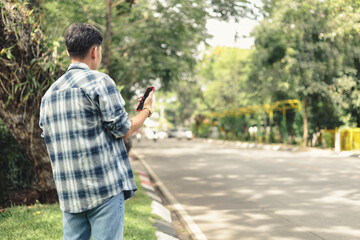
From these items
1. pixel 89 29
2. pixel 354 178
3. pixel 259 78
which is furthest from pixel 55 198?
pixel 259 78

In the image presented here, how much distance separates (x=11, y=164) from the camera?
7668 millimetres

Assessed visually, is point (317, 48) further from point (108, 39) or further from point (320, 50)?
point (108, 39)

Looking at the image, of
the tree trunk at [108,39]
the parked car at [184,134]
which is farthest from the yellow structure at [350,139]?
the parked car at [184,134]

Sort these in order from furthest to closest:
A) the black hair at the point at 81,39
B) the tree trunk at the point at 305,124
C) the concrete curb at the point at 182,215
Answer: the tree trunk at the point at 305,124
the concrete curb at the point at 182,215
the black hair at the point at 81,39

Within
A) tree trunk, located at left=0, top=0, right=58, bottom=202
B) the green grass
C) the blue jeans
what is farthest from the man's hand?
tree trunk, located at left=0, top=0, right=58, bottom=202

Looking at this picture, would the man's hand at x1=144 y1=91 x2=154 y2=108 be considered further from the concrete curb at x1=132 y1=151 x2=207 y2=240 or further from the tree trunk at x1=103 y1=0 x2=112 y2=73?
the tree trunk at x1=103 y1=0 x2=112 y2=73

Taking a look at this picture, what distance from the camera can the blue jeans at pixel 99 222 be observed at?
7.91ft

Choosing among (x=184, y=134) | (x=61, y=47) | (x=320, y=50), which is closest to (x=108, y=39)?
(x=61, y=47)

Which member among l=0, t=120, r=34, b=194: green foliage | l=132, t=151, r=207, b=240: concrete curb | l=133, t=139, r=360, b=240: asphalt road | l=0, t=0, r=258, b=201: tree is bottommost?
l=132, t=151, r=207, b=240: concrete curb

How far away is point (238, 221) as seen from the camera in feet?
22.7

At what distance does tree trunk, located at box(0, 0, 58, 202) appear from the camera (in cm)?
→ 599

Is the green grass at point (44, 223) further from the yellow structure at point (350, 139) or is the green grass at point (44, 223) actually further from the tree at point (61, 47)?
the yellow structure at point (350, 139)

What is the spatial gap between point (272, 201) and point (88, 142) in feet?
21.9

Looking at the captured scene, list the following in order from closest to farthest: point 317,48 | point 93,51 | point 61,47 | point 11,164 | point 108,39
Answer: point 93,51
point 61,47
point 11,164
point 108,39
point 317,48
